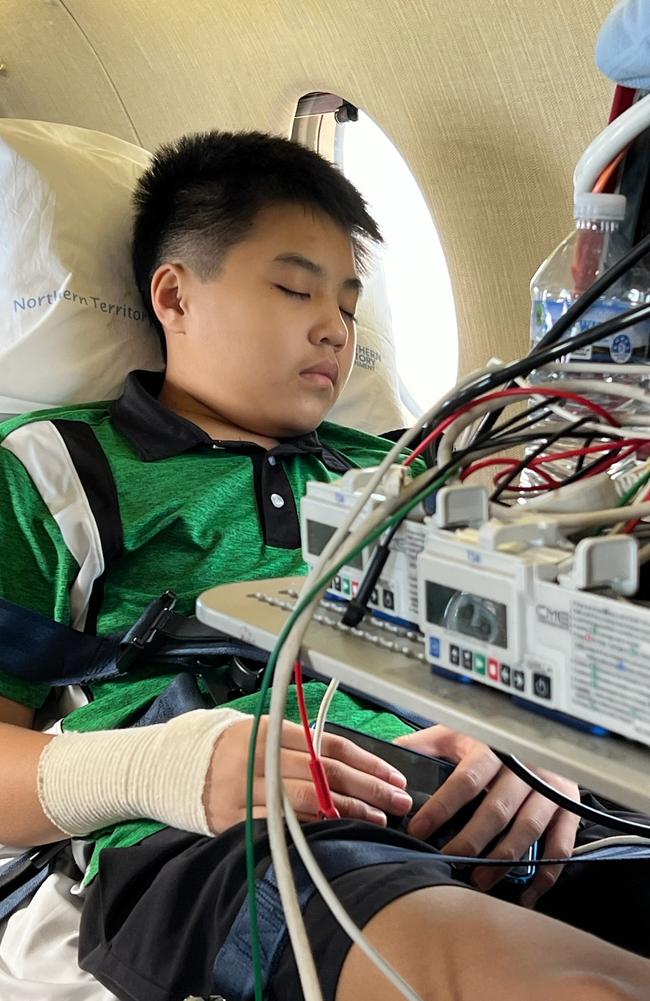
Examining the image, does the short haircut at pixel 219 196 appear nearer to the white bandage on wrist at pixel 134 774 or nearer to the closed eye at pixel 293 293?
the closed eye at pixel 293 293

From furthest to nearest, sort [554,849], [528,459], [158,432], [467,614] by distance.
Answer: [158,432]
[554,849]
[528,459]
[467,614]

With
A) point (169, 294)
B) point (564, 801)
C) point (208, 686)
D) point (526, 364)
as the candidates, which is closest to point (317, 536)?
point (526, 364)

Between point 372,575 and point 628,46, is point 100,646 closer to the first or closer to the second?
point 372,575

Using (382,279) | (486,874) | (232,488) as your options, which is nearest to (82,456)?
(232,488)

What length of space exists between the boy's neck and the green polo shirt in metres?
0.07

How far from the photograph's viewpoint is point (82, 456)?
1.29 meters

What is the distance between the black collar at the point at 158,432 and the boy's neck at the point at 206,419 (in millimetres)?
35

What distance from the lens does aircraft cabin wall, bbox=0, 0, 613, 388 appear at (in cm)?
165

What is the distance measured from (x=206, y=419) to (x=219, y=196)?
339mm

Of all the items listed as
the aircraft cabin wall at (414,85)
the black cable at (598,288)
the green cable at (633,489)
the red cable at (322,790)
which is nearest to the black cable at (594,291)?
the black cable at (598,288)

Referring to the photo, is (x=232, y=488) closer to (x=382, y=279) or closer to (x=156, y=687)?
(x=156, y=687)

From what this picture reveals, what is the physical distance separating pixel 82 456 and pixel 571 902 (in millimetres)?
741

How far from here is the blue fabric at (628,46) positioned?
839mm

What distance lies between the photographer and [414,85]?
185 centimetres
